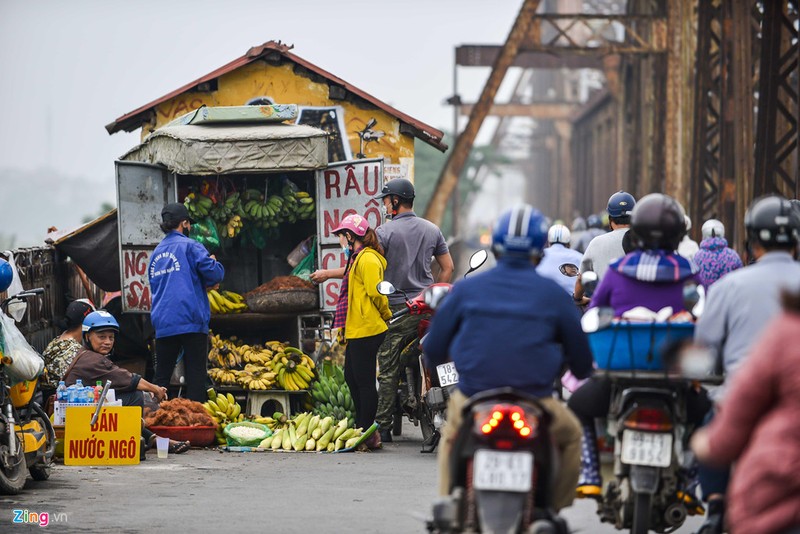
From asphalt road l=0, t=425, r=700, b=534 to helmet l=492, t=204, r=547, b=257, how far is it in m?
1.54

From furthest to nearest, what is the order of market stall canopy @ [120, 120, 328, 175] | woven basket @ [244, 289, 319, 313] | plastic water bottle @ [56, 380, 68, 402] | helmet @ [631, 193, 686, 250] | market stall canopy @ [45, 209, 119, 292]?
1. market stall canopy @ [45, 209, 119, 292]
2. woven basket @ [244, 289, 319, 313]
3. market stall canopy @ [120, 120, 328, 175]
4. plastic water bottle @ [56, 380, 68, 402]
5. helmet @ [631, 193, 686, 250]

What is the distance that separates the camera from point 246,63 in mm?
15578

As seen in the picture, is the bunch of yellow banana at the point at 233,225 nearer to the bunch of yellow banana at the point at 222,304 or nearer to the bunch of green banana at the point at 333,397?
the bunch of yellow banana at the point at 222,304

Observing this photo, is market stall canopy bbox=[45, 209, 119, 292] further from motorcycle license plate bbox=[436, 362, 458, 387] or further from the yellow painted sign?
motorcycle license plate bbox=[436, 362, 458, 387]

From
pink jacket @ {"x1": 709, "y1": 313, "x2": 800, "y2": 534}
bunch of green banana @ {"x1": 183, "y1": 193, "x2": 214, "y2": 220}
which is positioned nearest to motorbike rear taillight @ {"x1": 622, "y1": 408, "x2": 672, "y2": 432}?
pink jacket @ {"x1": 709, "y1": 313, "x2": 800, "y2": 534}

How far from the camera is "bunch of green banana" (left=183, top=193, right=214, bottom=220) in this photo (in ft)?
45.8

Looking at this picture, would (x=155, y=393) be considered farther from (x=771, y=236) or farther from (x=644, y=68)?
(x=644, y=68)

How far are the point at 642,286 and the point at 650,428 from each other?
0.75 metres

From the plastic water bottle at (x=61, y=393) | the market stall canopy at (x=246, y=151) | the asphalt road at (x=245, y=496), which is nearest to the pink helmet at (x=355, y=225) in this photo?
the asphalt road at (x=245, y=496)

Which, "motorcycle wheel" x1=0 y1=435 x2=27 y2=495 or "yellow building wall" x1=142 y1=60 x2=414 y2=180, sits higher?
"yellow building wall" x1=142 y1=60 x2=414 y2=180

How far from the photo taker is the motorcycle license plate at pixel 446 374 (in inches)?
400

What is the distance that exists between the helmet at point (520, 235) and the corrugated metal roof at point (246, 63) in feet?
31.7

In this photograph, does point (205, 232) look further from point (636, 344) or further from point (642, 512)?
point (642, 512)

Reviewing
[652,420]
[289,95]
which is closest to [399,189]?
[289,95]
